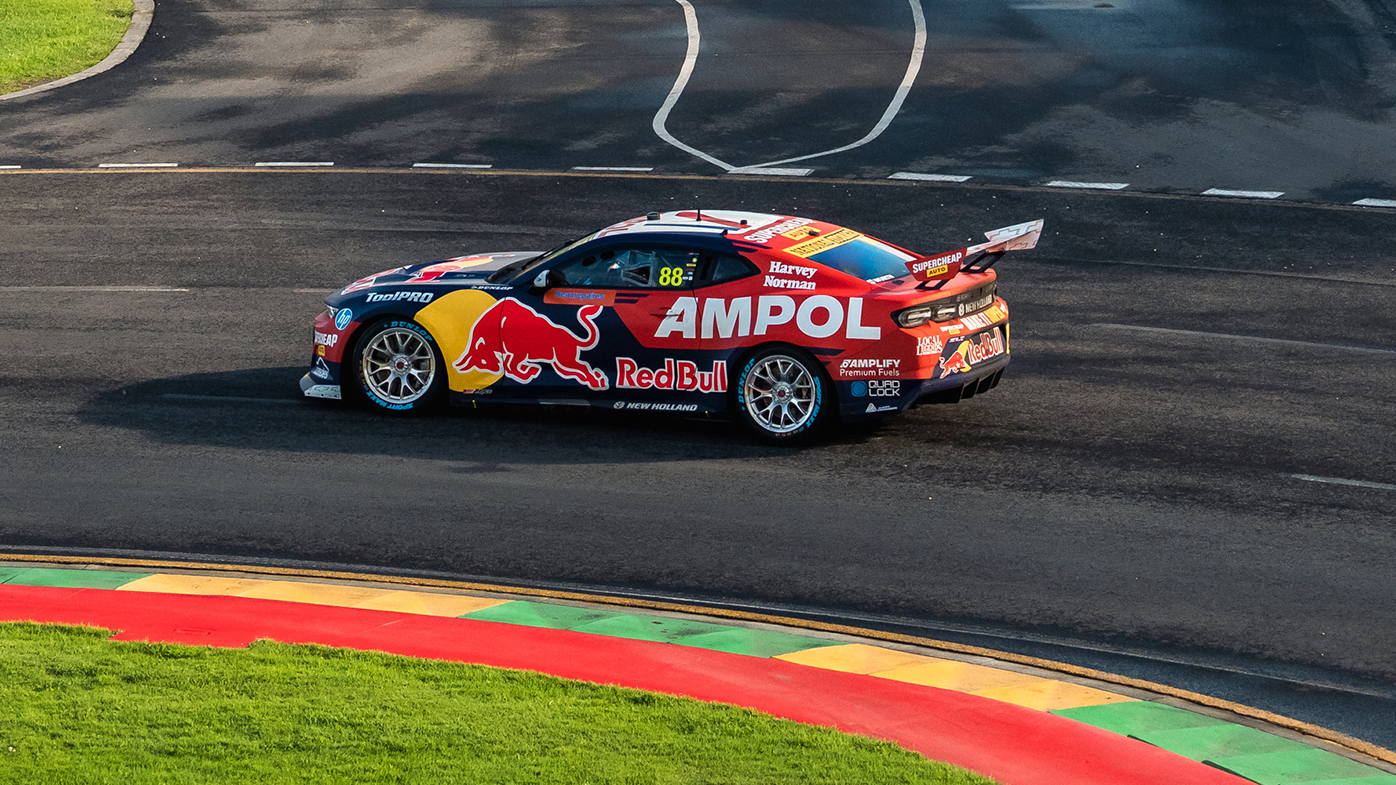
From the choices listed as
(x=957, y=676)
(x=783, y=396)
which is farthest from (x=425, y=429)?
(x=957, y=676)

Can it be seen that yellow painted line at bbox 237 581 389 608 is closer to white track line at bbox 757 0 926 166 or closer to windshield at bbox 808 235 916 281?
windshield at bbox 808 235 916 281

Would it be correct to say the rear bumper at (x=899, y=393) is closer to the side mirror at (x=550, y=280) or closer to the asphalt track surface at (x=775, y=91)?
the side mirror at (x=550, y=280)

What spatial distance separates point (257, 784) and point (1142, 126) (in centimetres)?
1956

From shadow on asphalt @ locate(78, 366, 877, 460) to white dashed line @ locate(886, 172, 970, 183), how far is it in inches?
370

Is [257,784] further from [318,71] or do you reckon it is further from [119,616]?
[318,71]

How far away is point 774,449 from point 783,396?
0.39 m

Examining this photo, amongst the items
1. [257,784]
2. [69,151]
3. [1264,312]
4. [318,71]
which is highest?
[318,71]

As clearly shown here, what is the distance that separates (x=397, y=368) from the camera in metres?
12.3

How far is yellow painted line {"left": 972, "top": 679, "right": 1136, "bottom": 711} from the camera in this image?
7387 mm

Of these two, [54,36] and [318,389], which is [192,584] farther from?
[54,36]

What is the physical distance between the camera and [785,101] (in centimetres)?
2489

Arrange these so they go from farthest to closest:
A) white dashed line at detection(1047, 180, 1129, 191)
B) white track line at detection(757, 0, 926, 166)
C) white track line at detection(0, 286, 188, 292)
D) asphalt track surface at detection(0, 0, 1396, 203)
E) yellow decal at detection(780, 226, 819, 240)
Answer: white track line at detection(757, 0, 926, 166), asphalt track surface at detection(0, 0, 1396, 203), white dashed line at detection(1047, 180, 1129, 191), white track line at detection(0, 286, 188, 292), yellow decal at detection(780, 226, 819, 240)

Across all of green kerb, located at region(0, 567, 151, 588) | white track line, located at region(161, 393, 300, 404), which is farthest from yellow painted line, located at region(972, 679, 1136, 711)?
white track line, located at region(161, 393, 300, 404)

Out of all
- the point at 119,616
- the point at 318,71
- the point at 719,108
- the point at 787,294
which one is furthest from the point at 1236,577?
the point at 318,71
